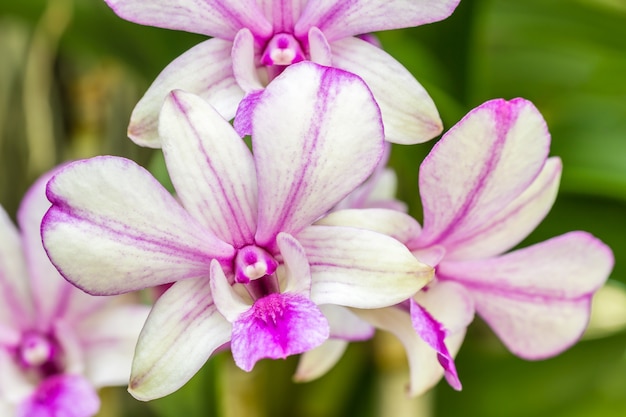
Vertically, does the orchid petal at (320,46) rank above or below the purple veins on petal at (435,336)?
above

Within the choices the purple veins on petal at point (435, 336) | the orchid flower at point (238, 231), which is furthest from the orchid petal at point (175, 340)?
the purple veins on petal at point (435, 336)

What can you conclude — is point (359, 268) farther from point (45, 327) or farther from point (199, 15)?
point (45, 327)

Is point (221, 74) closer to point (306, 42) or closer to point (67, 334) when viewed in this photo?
point (306, 42)

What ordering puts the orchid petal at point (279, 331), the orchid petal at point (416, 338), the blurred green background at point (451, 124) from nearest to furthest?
the orchid petal at point (279, 331) → the orchid petal at point (416, 338) → the blurred green background at point (451, 124)

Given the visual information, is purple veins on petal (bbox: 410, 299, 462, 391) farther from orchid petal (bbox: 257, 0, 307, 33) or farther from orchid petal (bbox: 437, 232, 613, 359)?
orchid petal (bbox: 257, 0, 307, 33)

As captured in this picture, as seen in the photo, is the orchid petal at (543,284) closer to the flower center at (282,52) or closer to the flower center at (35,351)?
the flower center at (282,52)

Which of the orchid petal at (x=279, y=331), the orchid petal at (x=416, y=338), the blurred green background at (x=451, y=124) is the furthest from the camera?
the blurred green background at (x=451, y=124)

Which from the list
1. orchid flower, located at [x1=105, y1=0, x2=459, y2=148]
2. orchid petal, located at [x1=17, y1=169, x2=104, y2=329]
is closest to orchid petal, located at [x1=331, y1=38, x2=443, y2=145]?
orchid flower, located at [x1=105, y1=0, x2=459, y2=148]

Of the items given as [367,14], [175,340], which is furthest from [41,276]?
[367,14]
